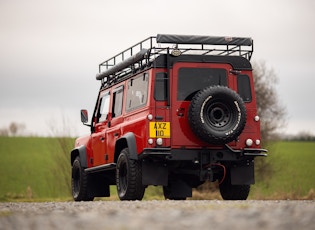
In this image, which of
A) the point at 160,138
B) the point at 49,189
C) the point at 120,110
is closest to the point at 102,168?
the point at 120,110

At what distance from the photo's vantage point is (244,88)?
53.7 feet

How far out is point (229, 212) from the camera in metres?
9.75

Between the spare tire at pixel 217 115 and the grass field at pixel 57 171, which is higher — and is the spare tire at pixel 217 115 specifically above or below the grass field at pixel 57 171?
above

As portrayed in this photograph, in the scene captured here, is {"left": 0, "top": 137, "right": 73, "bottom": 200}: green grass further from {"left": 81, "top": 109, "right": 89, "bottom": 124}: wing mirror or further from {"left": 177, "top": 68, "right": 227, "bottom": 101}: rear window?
{"left": 177, "top": 68, "right": 227, "bottom": 101}: rear window

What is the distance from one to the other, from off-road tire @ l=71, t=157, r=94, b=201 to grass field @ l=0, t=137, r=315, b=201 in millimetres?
6950

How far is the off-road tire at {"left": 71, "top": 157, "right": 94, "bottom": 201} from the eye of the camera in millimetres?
19250

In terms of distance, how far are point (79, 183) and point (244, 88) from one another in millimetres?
4934

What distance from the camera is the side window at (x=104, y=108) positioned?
18.7 meters

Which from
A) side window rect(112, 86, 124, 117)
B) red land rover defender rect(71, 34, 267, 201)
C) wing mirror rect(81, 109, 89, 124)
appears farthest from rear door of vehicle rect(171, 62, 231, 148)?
wing mirror rect(81, 109, 89, 124)

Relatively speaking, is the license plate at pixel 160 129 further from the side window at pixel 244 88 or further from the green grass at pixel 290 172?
the green grass at pixel 290 172

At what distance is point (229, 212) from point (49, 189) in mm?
32135

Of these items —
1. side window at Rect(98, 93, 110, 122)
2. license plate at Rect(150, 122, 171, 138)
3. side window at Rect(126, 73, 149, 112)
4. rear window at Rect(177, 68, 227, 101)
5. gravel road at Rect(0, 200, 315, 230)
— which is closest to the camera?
gravel road at Rect(0, 200, 315, 230)

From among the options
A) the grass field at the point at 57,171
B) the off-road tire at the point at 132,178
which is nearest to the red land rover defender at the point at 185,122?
the off-road tire at the point at 132,178

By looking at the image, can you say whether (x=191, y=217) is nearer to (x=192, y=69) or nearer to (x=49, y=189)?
(x=192, y=69)
